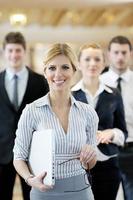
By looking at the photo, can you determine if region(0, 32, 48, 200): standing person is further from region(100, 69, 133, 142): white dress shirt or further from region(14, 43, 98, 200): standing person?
region(14, 43, 98, 200): standing person

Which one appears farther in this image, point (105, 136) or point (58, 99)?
point (105, 136)

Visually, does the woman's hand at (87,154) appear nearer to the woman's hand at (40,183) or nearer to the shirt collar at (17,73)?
the woman's hand at (40,183)

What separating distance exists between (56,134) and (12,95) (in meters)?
1.14

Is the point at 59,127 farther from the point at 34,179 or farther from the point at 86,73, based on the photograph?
the point at 86,73

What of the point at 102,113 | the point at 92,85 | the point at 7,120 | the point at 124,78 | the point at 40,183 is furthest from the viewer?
the point at 124,78

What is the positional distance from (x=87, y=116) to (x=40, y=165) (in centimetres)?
34

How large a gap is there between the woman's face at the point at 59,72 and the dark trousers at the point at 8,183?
118 cm

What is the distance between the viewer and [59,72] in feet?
5.73

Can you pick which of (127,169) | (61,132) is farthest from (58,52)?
(127,169)

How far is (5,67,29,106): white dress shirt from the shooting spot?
281 centimetres

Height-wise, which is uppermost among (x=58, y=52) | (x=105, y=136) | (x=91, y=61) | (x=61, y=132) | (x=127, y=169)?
(x=58, y=52)

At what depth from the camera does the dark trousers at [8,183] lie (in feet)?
9.15

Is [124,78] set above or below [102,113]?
above

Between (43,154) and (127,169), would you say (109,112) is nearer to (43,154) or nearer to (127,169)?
(127,169)
